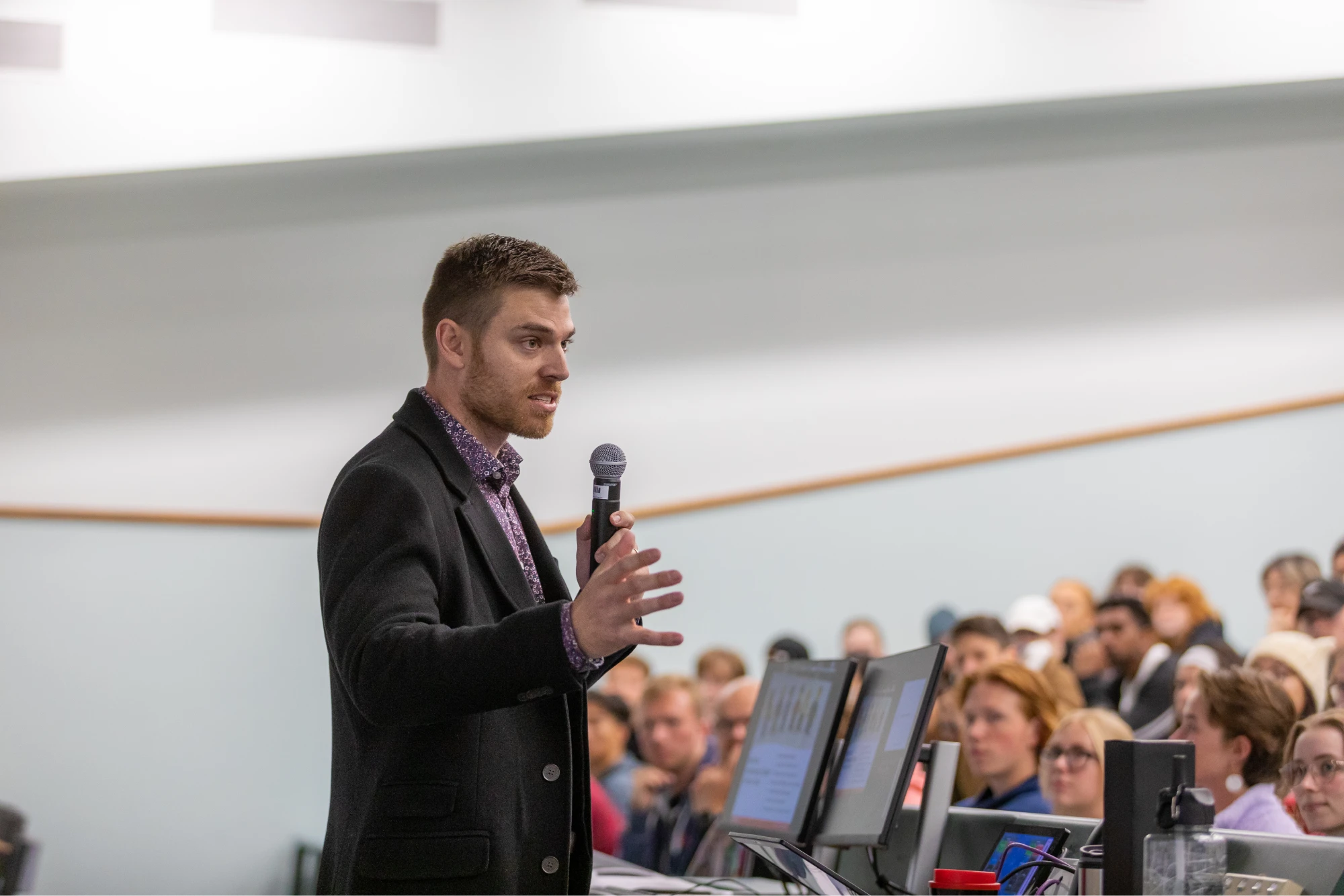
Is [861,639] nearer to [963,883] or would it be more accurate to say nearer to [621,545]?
[963,883]

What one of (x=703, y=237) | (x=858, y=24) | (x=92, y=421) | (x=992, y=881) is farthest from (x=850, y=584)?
(x=992, y=881)

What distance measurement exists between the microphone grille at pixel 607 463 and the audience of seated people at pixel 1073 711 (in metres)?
0.88

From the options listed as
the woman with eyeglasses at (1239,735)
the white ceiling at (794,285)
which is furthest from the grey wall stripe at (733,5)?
the woman with eyeglasses at (1239,735)

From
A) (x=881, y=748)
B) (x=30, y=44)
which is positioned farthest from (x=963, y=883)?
(x=30, y=44)

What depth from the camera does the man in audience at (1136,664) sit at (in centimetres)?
395

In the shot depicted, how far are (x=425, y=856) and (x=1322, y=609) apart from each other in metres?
3.00

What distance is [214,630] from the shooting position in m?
4.68

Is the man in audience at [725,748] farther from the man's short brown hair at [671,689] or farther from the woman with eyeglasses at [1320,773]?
the woman with eyeglasses at [1320,773]

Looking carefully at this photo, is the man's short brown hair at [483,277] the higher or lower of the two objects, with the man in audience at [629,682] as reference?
higher

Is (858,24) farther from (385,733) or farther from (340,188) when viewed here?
(385,733)

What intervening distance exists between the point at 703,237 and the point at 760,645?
165cm

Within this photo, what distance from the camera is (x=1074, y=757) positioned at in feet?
8.53

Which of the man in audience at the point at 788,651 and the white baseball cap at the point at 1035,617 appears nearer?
the man in audience at the point at 788,651

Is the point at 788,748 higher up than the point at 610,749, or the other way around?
the point at 788,748
